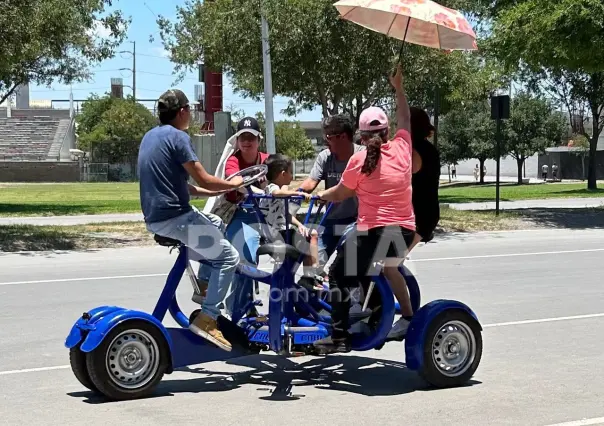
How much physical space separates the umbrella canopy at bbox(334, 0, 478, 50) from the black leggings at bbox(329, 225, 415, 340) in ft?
5.32

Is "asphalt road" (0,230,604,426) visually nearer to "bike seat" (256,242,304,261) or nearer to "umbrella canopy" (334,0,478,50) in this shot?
"bike seat" (256,242,304,261)

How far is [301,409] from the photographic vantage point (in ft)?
21.7

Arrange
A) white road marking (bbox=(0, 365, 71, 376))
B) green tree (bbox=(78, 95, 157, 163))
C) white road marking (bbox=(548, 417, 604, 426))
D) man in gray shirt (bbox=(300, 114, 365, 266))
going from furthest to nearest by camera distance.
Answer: green tree (bbox=(78, 95, 157, 163))
man in gray shirt (bbox=(300, 114, 365, 266))
white road marking (bbox=(0, 365, 71, 376))
white road marking (bbox=(548, 417, 604, 426))

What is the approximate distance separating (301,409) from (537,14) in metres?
17.1

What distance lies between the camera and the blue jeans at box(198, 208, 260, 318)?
7.38 meters

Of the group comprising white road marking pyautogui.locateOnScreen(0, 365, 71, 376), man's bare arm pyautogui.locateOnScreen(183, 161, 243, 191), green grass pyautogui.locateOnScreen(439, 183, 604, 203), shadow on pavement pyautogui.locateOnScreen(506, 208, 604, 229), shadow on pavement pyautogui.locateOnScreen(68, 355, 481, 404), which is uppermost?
man's bare arm pyautogui.locateOnScreen(183, 161, 243, 191)

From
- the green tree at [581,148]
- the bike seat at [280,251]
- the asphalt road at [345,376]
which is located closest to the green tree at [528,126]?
the green tree at [581,148]

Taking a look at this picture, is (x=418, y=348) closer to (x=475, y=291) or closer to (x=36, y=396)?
(x=36, y=396)

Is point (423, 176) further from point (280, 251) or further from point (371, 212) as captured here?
point (280, 251)

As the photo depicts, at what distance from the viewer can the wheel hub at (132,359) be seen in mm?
6617

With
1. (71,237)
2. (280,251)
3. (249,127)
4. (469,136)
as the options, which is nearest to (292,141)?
(469,136)

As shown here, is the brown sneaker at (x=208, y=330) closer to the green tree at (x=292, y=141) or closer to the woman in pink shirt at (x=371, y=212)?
A: the woman in pink shirt at (x=371, y=212)

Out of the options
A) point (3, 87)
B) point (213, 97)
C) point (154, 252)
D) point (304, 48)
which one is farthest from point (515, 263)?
point (213, 97)

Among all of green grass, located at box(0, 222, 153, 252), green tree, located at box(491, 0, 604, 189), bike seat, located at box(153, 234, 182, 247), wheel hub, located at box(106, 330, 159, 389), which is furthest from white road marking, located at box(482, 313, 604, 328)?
green tree, located at box(491, 0, 604, 189)
